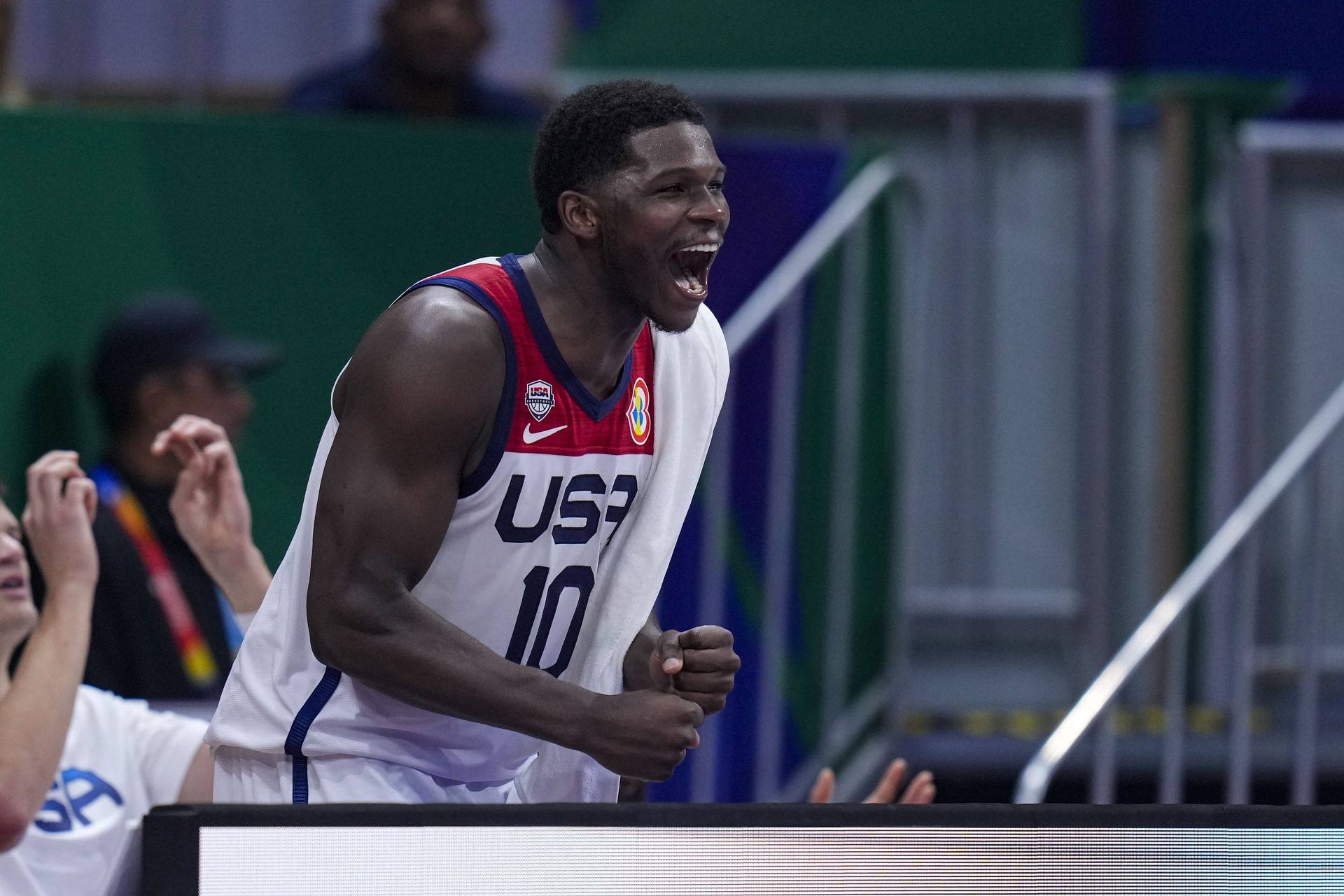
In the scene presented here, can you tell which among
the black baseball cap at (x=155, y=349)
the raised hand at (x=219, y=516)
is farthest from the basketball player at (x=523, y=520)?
the black baseball cap at (x=155, y=349)

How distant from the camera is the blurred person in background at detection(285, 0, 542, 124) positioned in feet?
15.7

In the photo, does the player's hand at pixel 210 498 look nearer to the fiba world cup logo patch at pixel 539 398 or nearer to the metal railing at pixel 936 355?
the fiba world cup logo patch at pixel 539 398

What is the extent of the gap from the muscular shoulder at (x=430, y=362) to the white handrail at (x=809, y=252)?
6.66 ft

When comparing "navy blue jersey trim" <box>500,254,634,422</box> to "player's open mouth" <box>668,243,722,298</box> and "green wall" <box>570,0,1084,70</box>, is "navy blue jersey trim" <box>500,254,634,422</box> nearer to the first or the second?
"player's open mouth" <box>668,243,722,298</box>

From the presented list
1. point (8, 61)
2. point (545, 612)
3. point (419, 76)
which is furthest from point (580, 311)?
point (8, 61)

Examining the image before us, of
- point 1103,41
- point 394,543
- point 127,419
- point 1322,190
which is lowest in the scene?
point 394,543

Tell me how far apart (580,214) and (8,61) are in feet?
11.1

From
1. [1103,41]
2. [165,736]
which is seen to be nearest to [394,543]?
[165,736]

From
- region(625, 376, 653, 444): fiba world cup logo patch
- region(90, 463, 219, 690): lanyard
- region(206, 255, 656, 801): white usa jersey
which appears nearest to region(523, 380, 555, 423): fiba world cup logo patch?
region(206, 255, 656, 801): white usa jersey

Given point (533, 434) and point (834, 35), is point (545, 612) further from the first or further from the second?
point (834, 35)

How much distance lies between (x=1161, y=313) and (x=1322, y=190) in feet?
1.82

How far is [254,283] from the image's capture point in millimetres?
4246

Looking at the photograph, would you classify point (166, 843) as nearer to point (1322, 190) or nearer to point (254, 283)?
point (254, 283)

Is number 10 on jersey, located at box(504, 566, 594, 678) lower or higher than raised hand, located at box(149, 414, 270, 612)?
lower
